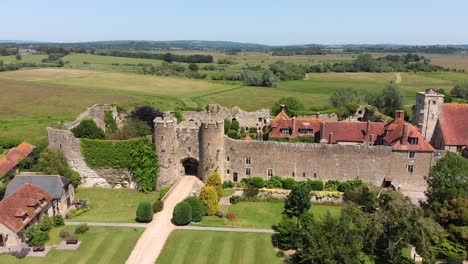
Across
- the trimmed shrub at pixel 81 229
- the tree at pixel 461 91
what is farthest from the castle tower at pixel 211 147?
the tree at pixel 461 91

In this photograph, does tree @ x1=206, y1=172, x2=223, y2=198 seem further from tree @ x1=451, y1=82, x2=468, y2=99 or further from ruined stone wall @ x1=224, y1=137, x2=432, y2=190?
tree @ x1=451, y1=82, x2=468, y2=99

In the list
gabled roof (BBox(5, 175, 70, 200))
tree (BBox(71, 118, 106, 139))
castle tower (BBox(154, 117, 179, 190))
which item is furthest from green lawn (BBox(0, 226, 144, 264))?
tree (BBox(71, 118, 106, 139))

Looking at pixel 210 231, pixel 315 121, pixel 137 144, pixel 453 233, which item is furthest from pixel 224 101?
pixel 453 233

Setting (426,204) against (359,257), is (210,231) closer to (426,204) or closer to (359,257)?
(359,257)

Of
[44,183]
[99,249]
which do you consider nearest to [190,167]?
[44,183]

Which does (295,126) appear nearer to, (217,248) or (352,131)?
(352,131)

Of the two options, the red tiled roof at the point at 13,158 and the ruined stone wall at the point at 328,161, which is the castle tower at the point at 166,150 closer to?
the ruined stone wall at the point at 328,161
